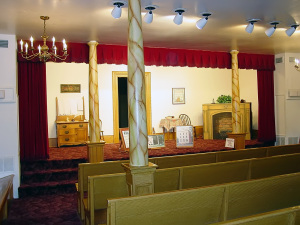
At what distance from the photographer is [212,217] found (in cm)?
265

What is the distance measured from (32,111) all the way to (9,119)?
0.59 m

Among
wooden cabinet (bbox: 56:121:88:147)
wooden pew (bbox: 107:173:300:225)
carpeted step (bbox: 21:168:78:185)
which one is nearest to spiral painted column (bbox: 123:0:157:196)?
wooden pew (bbox: 107:173:300:225)

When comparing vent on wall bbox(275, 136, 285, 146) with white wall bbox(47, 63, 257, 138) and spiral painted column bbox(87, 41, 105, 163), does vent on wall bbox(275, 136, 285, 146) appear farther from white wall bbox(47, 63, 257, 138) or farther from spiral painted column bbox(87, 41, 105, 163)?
spiral painted column bbox(87, 41, 105, 163)

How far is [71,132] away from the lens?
869 centimetres

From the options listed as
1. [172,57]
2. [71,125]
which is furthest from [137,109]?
[71,125]

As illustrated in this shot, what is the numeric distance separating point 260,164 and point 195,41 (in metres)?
3.40

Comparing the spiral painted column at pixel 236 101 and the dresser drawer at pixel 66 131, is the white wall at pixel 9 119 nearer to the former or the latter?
the dresser drawer at pixel 66 131

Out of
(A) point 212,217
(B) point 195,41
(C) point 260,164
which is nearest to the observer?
(A) point 212,217

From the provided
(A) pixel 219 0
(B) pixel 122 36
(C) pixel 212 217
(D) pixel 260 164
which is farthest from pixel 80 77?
(C) pixel 212 217

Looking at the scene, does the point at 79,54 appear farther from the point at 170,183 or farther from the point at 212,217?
the point at 212,217

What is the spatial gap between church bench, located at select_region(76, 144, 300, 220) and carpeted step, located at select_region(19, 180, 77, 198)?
4.27 feet

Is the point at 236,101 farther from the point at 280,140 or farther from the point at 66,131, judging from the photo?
the point at 66,131

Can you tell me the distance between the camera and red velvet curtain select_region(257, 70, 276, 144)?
344 inches

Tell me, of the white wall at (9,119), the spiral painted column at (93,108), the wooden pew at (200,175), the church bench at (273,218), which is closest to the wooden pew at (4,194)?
the white wall at (9,119)
